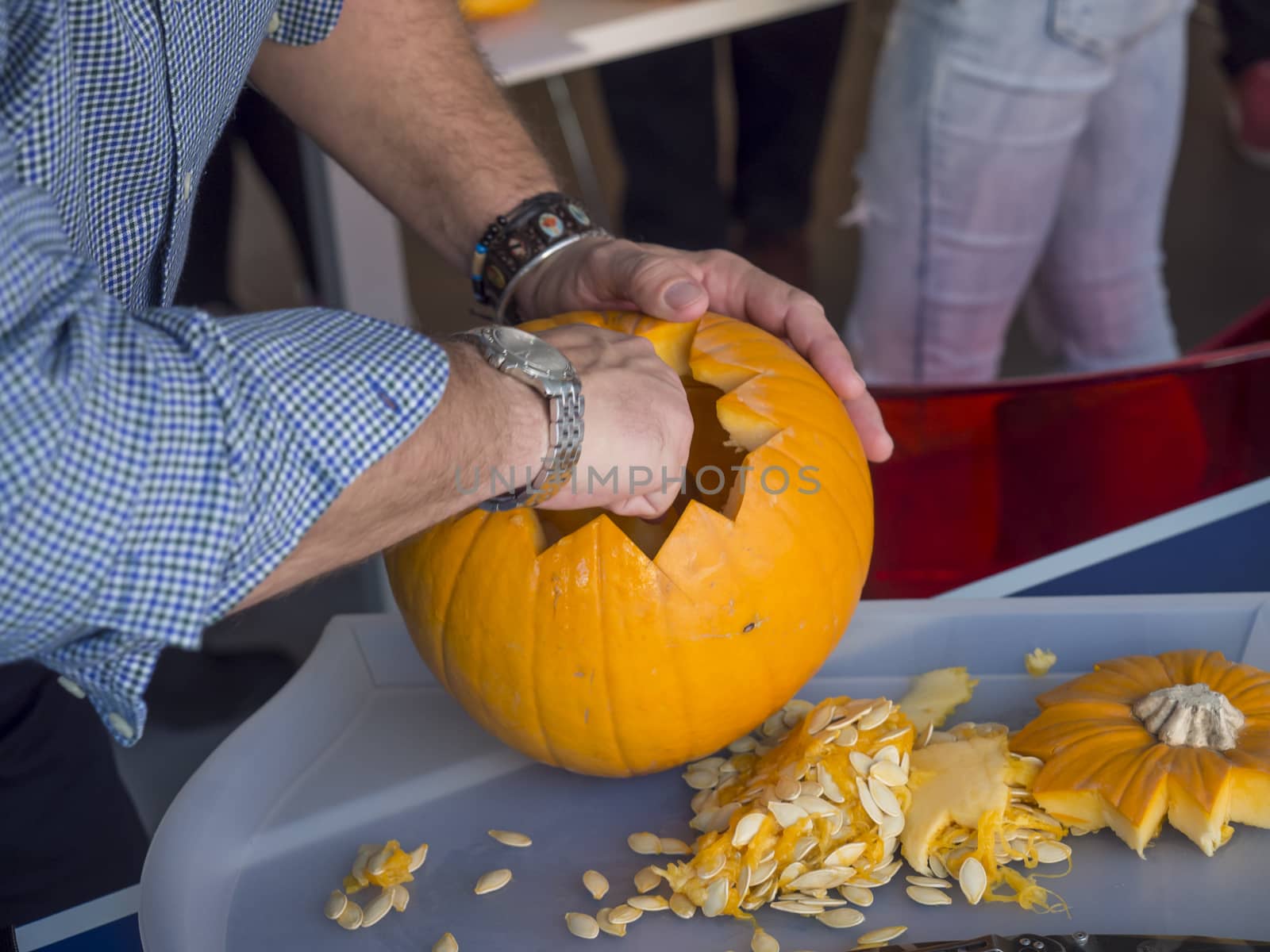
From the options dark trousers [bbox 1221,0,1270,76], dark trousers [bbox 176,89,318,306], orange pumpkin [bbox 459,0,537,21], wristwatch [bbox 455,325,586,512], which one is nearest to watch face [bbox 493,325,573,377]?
wristwatch [bbox 455,325,586,512]

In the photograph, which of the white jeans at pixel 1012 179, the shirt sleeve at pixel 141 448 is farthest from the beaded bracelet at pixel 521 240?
the white jeans at pixel 1012 179

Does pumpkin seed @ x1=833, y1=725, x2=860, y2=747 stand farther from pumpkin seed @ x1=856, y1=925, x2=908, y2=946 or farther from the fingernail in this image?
the fingernail

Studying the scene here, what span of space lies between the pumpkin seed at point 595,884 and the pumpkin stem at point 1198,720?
0.33 m

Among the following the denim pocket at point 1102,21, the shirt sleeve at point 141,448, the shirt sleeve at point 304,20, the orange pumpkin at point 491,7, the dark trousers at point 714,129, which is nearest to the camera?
the shirt sleeve at point 141,448

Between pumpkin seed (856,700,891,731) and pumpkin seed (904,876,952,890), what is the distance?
0.09 m

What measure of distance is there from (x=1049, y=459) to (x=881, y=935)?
1.82 ft

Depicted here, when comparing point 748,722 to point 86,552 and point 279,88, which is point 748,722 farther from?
point 279,88

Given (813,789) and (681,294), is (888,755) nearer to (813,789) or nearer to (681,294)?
(813,789)

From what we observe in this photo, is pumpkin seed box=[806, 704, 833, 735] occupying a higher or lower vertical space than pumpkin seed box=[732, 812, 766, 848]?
higher

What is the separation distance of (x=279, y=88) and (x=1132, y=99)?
Answer: 108 centimetres

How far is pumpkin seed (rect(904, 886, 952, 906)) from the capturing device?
71cm

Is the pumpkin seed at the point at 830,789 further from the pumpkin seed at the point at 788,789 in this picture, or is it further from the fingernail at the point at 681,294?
the fingernail at the point at 681,294

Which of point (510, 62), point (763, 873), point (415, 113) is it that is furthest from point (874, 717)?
point (510, 62)

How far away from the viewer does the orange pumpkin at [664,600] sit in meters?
0.77
